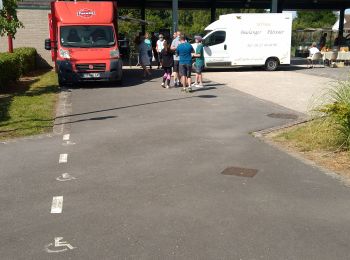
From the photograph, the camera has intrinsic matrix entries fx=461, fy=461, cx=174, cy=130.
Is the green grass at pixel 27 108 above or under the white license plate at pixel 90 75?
under

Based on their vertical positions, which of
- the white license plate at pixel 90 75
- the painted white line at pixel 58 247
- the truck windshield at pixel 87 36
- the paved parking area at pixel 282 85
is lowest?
the painted white line at pixel 58 247

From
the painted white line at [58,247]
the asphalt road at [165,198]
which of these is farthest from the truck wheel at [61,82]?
the painted white line at [58,247]

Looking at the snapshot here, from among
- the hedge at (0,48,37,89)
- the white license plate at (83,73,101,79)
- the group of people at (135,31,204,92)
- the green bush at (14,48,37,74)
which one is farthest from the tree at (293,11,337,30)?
the white license plate at (83,73,101,79)

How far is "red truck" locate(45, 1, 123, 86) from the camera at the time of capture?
1532cm

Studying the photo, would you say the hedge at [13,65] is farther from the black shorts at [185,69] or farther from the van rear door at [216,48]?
the van rear door at [216,48]

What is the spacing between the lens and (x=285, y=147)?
7727 mm

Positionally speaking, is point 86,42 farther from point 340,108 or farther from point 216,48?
point 340,108

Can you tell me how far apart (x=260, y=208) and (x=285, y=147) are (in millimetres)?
2914

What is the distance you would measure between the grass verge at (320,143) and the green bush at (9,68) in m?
9.33

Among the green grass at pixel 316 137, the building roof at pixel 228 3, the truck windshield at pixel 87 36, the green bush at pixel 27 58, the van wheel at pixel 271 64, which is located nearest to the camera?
the green grass at pixel 316 137

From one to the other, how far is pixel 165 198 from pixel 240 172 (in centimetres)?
144

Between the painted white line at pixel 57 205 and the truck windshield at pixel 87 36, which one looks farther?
the truck windshield at pixel 87 36

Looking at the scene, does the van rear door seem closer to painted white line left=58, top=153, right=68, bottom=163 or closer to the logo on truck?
the logo on truck

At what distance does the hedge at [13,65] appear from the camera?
1450cm
